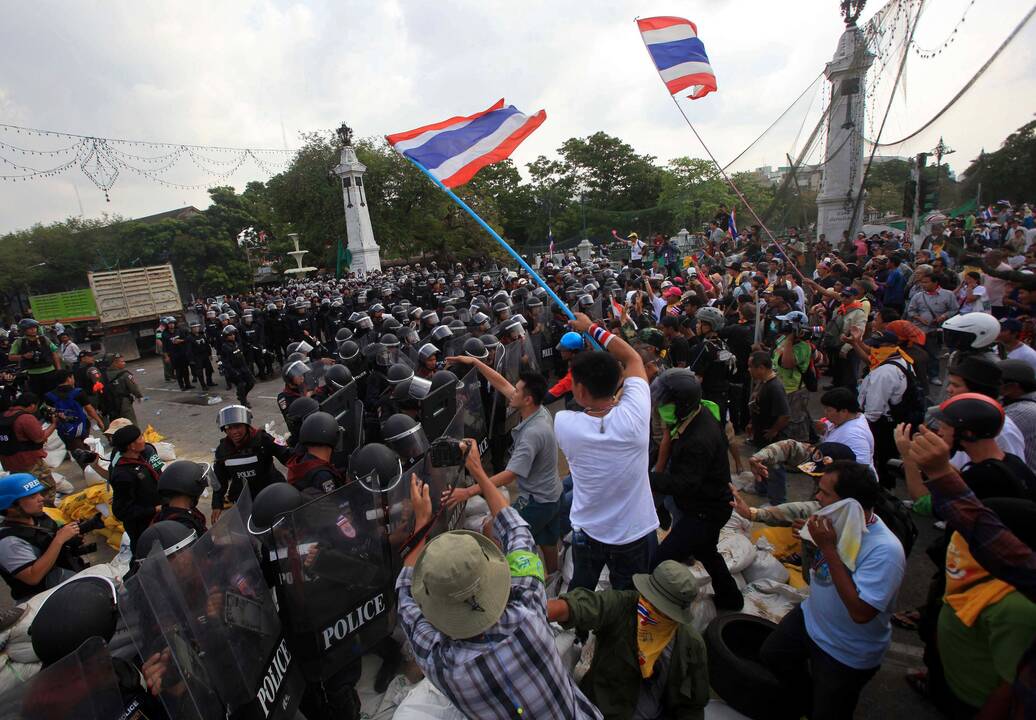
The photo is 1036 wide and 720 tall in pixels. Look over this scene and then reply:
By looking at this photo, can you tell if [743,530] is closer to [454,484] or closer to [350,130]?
[454,484]

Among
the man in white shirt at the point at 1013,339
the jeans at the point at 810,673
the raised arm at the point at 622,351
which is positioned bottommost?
the jeans at the point at 810,673

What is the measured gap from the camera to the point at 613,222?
40.4m

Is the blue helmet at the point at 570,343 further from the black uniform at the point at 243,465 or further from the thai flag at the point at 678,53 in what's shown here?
the thai flag at the point at 678,53

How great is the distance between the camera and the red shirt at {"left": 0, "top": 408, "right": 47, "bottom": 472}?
17.7 ft

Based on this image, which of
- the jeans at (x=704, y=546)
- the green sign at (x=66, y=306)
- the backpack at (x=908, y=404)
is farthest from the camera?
the green sign at (x=66, y=306)

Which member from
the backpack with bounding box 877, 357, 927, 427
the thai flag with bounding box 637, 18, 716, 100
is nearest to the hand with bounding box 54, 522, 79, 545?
the backpack with bounding box 877, 357, 927, 427

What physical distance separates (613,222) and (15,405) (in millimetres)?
37973

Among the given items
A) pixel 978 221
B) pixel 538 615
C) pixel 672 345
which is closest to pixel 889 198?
pixel 978 221

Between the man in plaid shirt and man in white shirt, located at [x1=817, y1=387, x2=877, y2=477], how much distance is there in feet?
8.62

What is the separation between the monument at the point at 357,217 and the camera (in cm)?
2802

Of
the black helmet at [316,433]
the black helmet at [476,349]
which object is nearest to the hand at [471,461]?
the black helmet at [316,433]

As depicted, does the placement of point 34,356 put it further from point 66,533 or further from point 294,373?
point 66,533

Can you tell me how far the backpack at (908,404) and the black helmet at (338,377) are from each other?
5.26 metres

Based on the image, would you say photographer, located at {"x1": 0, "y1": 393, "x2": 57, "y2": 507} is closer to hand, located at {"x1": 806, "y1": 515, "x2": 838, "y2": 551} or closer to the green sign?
hand, located at {"x1": 806, "y1": 515, "x2": 838, "y2": 551}
